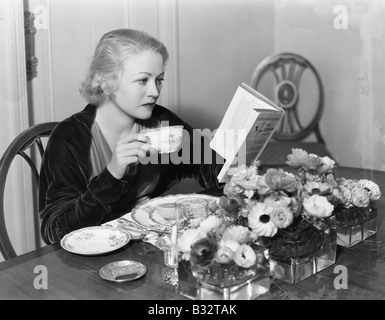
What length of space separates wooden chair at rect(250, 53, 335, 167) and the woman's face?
4.57ft

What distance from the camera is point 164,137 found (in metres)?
1.47

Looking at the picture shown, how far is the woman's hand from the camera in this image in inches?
59.0

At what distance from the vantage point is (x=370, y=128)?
10.5ft

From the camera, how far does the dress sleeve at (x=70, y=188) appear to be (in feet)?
5.06

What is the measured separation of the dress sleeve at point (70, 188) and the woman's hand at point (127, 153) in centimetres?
3

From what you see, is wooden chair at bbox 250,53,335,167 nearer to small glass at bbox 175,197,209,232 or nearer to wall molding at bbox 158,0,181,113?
wall molding at bbox 158,0,181,113

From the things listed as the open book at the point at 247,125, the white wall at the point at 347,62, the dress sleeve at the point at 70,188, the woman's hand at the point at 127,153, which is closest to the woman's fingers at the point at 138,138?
the woman's hand at the point at 127,153

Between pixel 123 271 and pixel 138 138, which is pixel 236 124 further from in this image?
pixel 123 271

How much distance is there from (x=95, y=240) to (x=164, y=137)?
0.34 metres

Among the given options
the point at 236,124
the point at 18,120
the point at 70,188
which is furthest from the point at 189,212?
the point at 18,120

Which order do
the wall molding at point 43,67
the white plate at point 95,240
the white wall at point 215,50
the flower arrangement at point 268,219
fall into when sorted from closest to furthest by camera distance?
1. the flower arrangement at point 268,219
2. the white plate at point 95,240
3. the wall molding at point 43,67
4. the white wall at point 215,50

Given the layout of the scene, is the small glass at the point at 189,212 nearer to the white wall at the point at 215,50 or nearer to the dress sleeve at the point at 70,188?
the dress sleeve at the point at 70,188

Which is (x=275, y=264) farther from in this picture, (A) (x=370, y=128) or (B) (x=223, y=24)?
(A) (x=370, y=128)
